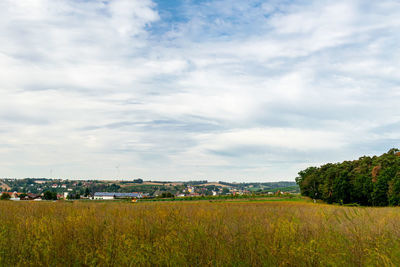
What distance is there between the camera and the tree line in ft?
181

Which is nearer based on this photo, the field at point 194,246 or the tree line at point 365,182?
the field at point 194,246

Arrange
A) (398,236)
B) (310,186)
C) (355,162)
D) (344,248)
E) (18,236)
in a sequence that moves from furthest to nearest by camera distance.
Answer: (310,186)
(355,162)
(398,236)
(18,236)
(344,248)

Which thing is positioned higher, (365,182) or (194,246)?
(365,182)

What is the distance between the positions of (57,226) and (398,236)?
23.3 ft

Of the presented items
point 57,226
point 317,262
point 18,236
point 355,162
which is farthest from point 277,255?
point 355,162

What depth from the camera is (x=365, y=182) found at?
62844mm

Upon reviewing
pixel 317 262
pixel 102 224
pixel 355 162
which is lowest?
pixel 317 262

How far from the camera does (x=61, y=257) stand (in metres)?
5.18

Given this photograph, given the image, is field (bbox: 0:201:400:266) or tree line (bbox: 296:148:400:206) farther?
tree line (bbox: 296:148:400:206)

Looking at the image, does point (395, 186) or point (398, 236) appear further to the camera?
point (395, 186)

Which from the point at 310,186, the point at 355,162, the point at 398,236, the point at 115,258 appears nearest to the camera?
the point at 115,258

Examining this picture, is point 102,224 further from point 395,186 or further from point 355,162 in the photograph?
point 355,162

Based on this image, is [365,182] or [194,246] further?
[365,182]

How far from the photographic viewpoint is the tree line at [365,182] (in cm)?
5519
